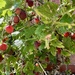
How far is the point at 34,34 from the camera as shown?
1.13m

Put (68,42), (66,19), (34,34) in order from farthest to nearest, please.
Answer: (68,42) → (34,34) → (66,19)

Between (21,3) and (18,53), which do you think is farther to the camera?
(18,53)

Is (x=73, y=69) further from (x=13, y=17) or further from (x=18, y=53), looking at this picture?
(x=13, y=17)

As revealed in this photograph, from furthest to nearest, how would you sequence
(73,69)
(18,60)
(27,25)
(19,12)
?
(73,69) → (18,60) → (27,25) → (19,12)

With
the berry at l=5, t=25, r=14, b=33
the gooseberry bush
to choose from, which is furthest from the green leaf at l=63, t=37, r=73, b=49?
the berry at l=5, t=25, r=14, b=33

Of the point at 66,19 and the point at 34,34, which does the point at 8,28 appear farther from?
the point at 66,19

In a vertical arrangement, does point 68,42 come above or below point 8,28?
below

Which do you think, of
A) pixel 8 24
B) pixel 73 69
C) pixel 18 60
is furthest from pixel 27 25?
pixel 73 69

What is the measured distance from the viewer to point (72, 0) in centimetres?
101

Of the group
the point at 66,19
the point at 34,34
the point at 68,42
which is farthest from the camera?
the point at 68,42

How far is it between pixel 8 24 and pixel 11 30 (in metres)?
0.05

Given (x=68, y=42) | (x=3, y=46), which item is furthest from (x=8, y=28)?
(x=68, y=42)

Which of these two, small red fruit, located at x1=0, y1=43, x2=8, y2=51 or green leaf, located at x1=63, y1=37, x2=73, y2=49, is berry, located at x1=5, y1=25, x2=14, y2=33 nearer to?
small red fruit, located at x1=0, y1=43, x2=8, y2=51

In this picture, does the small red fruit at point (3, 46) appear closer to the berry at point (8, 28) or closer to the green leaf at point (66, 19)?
the berry at point (8, 28)
